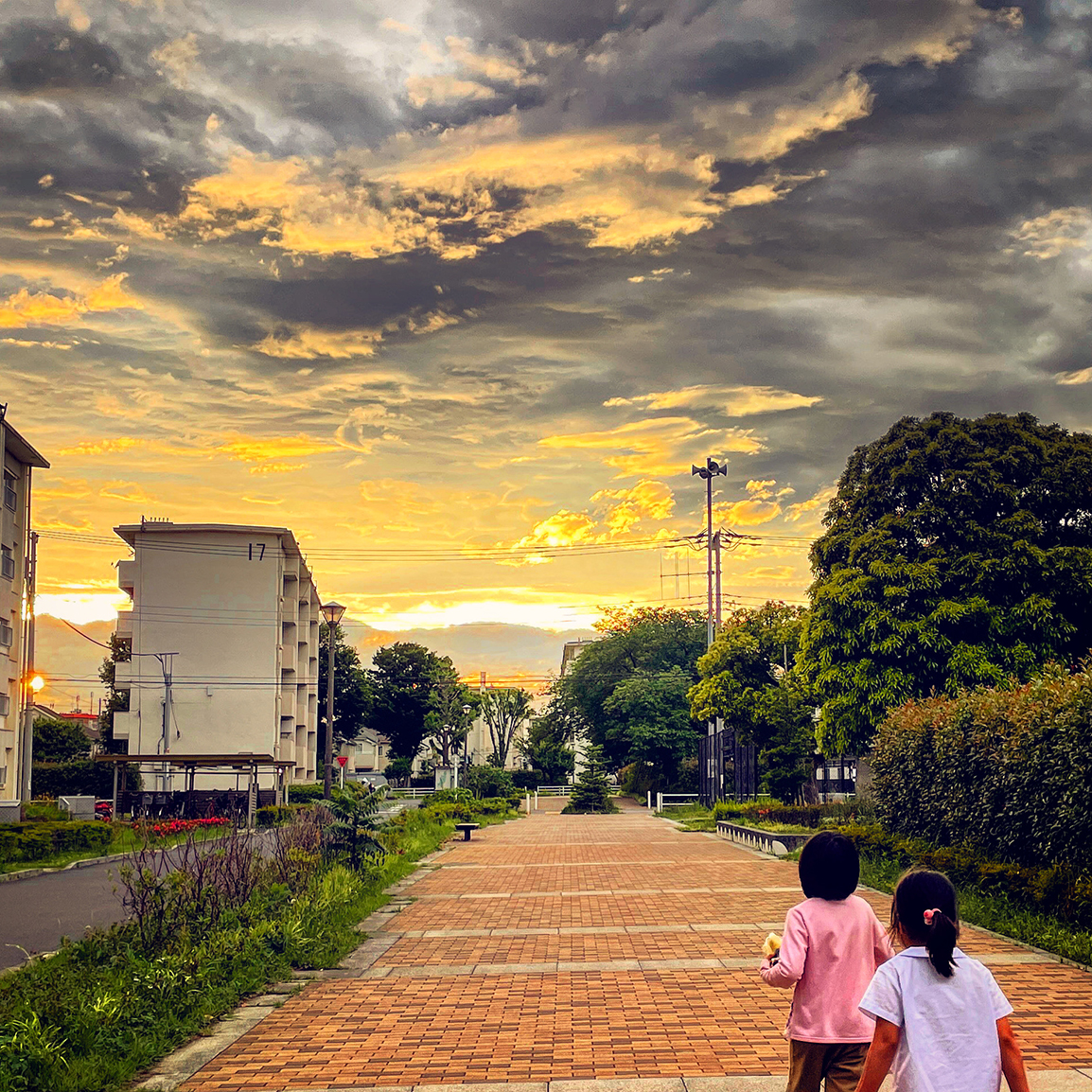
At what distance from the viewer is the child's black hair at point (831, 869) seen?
4.89 meters

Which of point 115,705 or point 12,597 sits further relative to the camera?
point 115,705

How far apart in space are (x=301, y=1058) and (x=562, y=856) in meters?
18.0

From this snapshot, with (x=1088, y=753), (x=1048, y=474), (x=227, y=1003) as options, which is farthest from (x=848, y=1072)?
(x=1048, y=474)

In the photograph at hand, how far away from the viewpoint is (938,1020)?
370cm

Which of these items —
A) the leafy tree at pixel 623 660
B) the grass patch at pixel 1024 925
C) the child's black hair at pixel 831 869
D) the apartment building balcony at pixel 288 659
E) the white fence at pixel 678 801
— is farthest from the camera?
the leafy tree at pixel 623 660

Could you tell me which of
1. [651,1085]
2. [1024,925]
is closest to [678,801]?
[1024,925]

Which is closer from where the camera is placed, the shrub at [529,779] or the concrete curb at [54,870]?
the concrete curb at [54,870]

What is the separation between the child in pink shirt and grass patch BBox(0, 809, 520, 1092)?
13.5 ft

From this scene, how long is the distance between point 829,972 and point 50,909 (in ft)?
48.2

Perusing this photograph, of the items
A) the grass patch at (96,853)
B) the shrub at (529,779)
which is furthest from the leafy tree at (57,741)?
the shrub at (529,779)

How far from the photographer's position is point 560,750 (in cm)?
8225

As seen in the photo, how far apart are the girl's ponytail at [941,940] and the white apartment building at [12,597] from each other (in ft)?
124

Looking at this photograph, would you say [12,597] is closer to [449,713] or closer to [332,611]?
[332,611]

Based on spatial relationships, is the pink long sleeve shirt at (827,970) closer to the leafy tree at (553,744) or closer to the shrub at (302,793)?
the shrub at (302,793)
